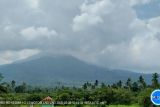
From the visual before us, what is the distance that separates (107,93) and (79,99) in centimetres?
875

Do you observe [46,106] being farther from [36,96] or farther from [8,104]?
[36,96]

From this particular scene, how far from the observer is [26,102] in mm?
81250

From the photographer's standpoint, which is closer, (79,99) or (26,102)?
(26,102)

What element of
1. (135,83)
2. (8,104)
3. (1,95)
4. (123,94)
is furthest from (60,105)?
(135,83)

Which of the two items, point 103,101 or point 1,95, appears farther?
point 103,101

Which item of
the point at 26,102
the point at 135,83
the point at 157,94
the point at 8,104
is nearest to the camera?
the point at 157,94

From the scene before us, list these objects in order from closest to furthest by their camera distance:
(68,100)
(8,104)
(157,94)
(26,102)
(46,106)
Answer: (157,94) < (46,106) < (8,104) < (26,102) < (68,100)

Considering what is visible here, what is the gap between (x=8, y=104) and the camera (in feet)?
184

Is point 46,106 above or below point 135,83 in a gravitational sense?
below

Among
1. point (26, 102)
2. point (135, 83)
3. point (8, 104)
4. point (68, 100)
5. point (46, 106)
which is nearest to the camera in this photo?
point (46, 106)

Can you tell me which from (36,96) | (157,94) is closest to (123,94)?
(36,96)

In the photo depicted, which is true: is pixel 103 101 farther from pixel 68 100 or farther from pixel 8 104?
pixel 8 104

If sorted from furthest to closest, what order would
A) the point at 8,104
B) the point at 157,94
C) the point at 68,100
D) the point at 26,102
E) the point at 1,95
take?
the point at 68,100 → the point at 26,102 → the point at 1,95 → the point at 8,104 → the point at 157,94

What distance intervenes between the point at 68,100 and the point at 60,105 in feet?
8.06
